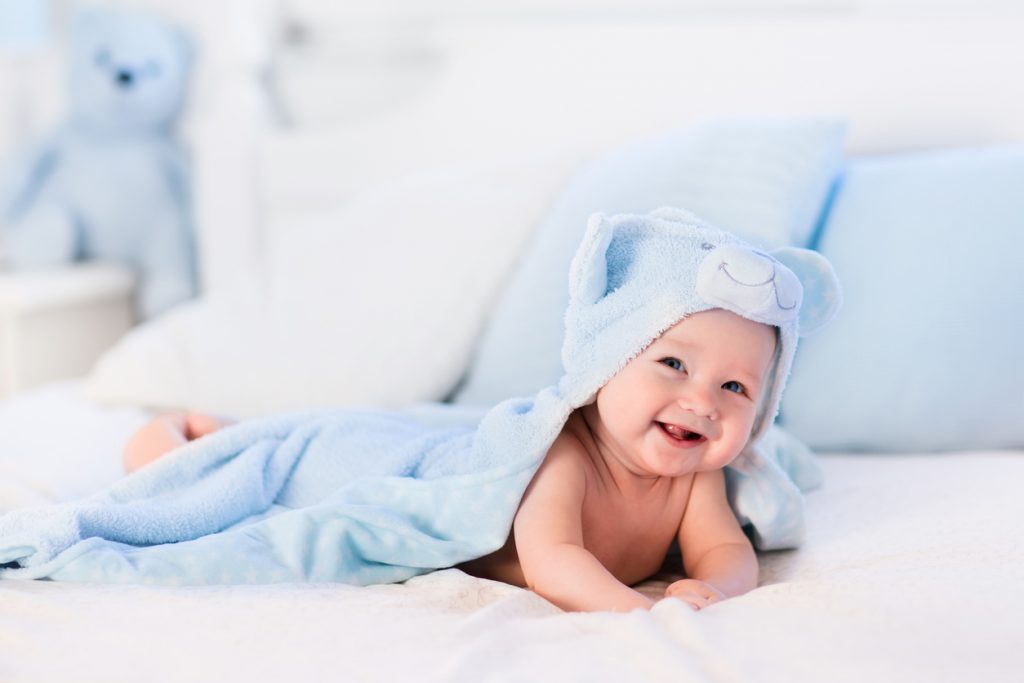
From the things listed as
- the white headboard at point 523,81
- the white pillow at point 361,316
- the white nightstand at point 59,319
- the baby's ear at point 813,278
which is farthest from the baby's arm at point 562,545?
the white nightstand at point 59,319

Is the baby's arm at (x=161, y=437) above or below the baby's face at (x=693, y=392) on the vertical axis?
below

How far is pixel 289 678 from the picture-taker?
0.74 m

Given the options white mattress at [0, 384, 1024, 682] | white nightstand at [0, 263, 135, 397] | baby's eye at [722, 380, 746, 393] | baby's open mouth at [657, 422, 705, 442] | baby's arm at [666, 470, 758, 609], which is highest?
baby's eye at [722, 380, 746, 393]

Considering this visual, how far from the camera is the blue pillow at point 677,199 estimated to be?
1.37m

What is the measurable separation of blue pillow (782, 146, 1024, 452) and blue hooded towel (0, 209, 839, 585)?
31 cm

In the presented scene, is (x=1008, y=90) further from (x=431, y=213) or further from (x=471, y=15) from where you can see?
(x=471, y=15)

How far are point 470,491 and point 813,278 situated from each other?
35cm

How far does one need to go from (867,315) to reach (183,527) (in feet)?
2.63

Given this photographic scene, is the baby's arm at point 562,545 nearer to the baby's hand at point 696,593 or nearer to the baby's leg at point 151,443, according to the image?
the baby's hand at point 696,593

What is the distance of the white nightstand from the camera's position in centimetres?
218

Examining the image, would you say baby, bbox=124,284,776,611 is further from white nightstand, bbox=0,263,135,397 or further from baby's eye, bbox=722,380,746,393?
white nightstand, bbox=0,263,135,397

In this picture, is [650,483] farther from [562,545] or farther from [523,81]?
[523,81]

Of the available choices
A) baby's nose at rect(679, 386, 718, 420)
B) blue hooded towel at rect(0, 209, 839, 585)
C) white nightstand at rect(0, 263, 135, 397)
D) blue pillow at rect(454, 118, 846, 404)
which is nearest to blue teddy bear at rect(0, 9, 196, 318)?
white nightstand at rect(0, 263, 135, 397)

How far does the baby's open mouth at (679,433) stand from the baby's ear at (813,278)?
16cm
